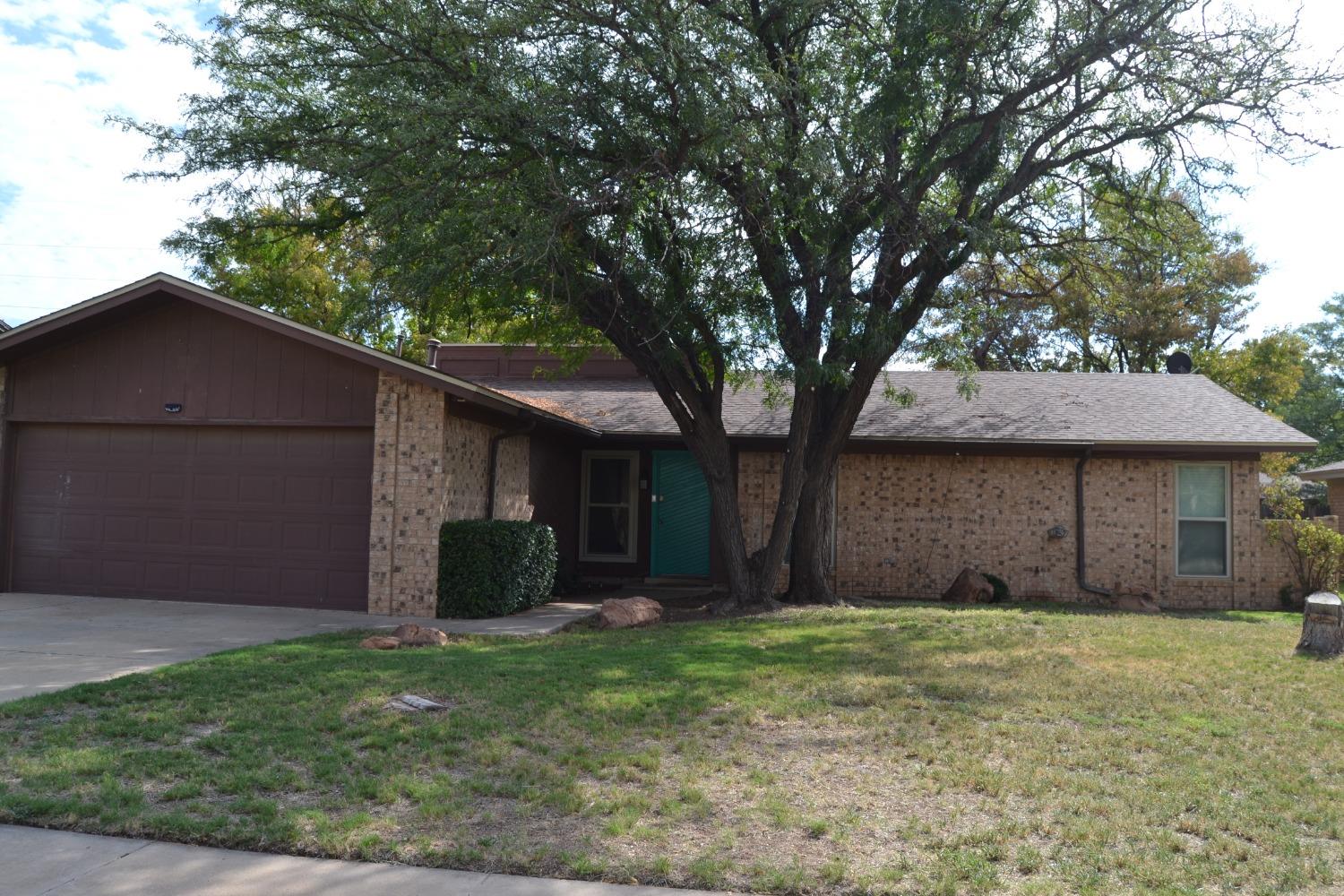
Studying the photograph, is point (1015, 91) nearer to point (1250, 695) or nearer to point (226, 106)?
point (1250, 695)

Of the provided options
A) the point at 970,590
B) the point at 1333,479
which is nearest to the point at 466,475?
the point at 970,590

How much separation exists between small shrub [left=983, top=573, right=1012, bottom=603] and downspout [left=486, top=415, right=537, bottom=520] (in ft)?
24.1

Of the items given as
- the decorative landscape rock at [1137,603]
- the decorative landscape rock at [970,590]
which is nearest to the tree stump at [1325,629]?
the decorative landscape rock at [1137,603]

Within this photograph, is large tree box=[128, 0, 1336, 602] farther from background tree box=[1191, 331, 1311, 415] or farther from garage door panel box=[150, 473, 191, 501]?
background tree box=[1191, 331, 1311, 415]

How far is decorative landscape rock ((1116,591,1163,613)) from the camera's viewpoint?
14.9m

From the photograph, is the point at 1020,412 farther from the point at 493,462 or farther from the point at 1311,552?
the point at 493,462

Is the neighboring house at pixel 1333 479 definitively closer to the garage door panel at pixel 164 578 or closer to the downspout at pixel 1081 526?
the downspout at pixel 1081 526

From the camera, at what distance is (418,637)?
33.4 ft

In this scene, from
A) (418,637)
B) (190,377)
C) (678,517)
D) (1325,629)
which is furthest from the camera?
(678,517)

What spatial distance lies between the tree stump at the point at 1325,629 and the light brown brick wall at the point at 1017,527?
5.57 metres

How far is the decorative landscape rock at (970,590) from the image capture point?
1504 centimetres

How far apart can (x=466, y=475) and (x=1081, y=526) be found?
31.2 ft

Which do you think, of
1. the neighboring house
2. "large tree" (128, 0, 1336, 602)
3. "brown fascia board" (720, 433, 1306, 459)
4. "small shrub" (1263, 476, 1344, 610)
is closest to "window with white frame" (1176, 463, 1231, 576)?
"brown fascia board" (720, 433, 1306, 459)

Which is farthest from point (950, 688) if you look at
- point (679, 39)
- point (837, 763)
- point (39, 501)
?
point (39, 501)
